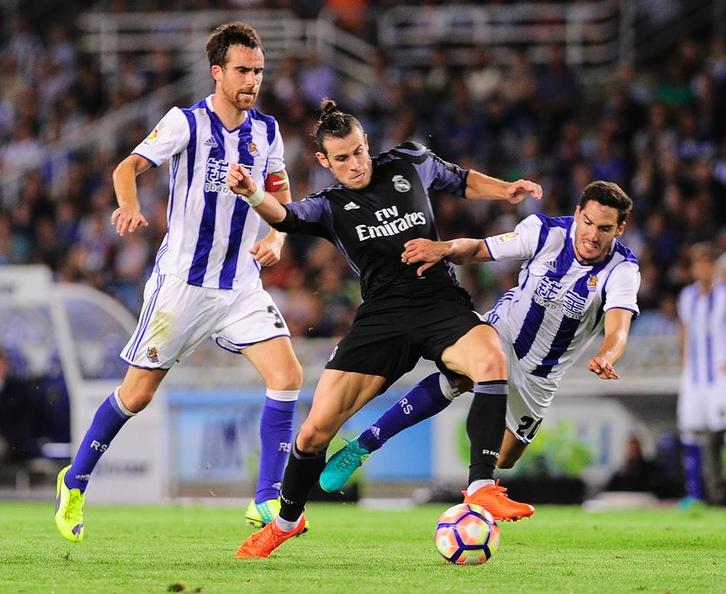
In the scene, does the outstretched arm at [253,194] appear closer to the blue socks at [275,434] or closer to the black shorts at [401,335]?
the black shorts at [401,335]

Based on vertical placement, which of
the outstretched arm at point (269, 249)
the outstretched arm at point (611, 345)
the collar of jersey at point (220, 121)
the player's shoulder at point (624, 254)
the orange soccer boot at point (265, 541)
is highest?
the collar of jersey at point (220, 121)

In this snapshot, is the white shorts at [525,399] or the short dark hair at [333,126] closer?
the short dark hair at [333,126]

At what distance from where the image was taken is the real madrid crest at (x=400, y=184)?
7.35m

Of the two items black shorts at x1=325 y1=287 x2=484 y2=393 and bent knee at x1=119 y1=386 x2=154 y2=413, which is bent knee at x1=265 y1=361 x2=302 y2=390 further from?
black shorts at x1=325 y1=287 x2=484 y2=393

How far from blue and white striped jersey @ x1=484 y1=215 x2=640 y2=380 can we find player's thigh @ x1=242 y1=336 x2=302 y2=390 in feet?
4.02

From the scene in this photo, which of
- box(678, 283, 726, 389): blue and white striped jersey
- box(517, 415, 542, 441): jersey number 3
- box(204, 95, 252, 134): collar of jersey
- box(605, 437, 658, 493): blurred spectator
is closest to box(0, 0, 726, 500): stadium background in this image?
box(605, 437, 658, 493): blurred spectator

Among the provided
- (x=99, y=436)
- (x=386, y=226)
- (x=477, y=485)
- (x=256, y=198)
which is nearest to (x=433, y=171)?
(x=386, y=226)

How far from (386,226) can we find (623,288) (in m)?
1.31

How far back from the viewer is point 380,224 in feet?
23.8

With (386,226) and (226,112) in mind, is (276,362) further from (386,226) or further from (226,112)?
(226,112)

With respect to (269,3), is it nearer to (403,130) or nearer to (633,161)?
(403,130)

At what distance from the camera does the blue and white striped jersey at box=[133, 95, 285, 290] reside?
7.84 metres

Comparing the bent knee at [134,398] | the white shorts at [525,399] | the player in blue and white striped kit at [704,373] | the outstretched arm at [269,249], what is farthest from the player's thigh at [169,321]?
the player in blue and white striped kit at [704,373]

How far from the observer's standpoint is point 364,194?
732cm
